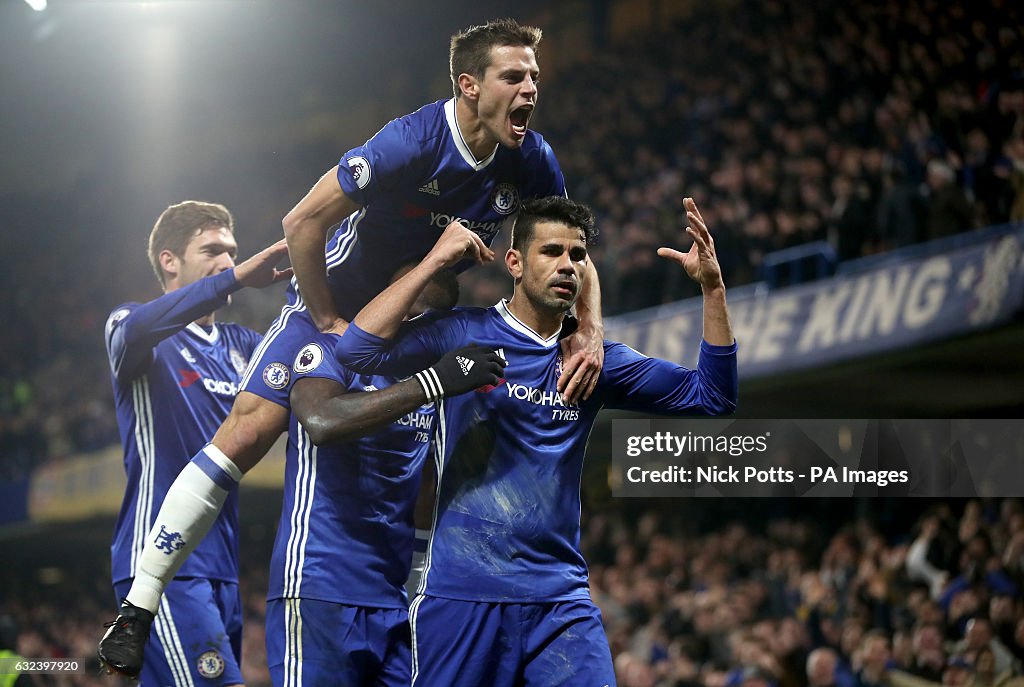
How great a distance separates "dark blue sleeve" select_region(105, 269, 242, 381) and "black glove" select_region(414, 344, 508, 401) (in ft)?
5.41

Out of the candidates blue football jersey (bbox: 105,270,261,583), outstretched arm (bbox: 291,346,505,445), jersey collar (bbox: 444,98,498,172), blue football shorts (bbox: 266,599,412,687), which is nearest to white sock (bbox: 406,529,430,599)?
blue football shorts (bbox: 266,599,412,687)

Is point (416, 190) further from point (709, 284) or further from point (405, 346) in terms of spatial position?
point (709, 284)

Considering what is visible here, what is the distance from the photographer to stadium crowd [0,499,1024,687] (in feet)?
25.6

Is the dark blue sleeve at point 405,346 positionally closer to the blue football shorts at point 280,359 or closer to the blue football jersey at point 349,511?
the blue football jersey at point 349,511

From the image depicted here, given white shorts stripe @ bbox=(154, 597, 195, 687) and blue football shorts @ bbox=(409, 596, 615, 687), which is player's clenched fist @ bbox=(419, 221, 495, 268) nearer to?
blue football shorts @ bbox=(409, 596, 615, 687)

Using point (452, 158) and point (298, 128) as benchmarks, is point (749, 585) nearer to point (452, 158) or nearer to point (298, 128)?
point (298, 128)

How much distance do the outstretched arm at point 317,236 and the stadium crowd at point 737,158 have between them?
3.49 m

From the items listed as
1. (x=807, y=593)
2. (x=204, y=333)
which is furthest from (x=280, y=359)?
(x=807, y=593)

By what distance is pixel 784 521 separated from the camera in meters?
10.2

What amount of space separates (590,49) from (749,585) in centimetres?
741

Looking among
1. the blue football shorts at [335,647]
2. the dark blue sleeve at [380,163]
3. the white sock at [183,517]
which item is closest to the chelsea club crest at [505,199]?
the dark blue sleeve at [380,163]

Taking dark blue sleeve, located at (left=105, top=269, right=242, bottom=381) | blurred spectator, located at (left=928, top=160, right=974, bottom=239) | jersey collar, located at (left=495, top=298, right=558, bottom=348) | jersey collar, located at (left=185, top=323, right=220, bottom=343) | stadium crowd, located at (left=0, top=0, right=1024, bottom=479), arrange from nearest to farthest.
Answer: jersey collar, located at (left=495, top=298, right=558, bottom=348) < dark blue sleeve, located at (left=105, top=269, right=242, bottom=381) < jersey collar, located at (left=185, top=323, right=220, bottom=343) < blurred spectator, located at (left=928, top=160, right=974, bottom=239) < stadium crowd, located at (left=0, top=0, right=1024, bottom=479)

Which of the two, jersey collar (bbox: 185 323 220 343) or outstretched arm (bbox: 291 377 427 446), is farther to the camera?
jersey collar (bbox: 185 323 220 343)

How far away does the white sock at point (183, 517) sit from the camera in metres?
4.48
